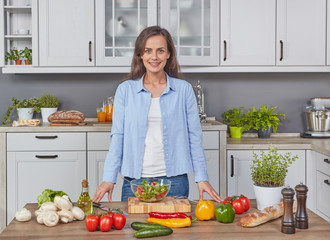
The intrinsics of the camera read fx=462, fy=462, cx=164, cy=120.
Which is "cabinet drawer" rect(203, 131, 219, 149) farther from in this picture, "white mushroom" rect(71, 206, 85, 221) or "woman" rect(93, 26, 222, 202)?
"white mushroom" rect(71, 206, 85, 221)

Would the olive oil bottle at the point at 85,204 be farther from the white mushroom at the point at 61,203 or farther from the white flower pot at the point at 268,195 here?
the white flower pot at the point at 268,195

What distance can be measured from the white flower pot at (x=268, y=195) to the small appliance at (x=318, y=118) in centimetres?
234

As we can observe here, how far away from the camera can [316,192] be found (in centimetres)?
362

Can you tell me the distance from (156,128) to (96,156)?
147 cm

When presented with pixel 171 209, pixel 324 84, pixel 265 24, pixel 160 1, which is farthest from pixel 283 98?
pixel 171 209

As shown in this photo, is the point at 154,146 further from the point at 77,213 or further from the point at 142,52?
the point at 77,213

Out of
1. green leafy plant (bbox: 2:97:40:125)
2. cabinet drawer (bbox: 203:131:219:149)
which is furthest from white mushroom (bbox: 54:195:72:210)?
green leafy plant (bbox: 2:97:40:125)

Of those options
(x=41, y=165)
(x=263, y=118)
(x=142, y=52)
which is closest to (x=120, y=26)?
(x=41, y=165)

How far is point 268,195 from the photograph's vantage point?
181cm

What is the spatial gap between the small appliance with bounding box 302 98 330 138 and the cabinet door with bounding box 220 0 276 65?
0.59 meters

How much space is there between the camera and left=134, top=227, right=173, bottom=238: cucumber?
152cm

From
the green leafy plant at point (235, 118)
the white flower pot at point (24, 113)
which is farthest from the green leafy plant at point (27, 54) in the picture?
the green leafy plant at point (235, 118)

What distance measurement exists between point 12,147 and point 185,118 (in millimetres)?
1854

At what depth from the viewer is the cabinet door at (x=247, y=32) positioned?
12.6 feet
